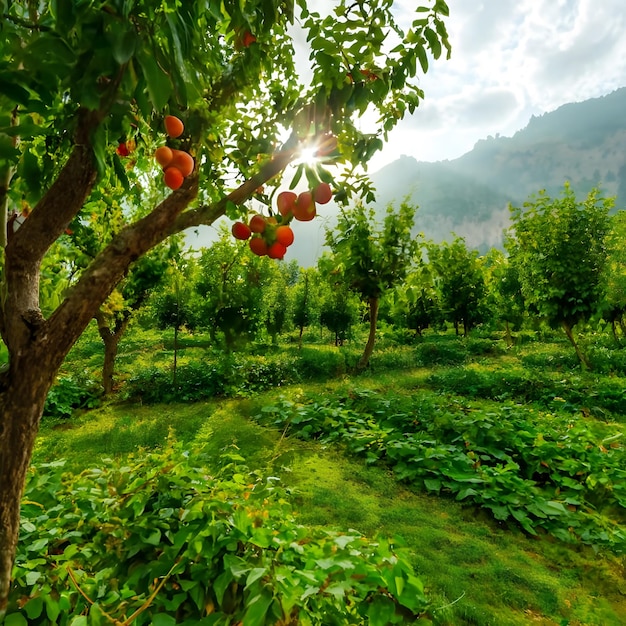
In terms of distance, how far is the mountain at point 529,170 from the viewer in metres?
159

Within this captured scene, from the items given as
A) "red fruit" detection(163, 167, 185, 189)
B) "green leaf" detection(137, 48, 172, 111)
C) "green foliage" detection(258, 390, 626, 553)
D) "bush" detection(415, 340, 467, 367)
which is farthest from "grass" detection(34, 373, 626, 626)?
"bush" detection(415, 340, 467, 367)

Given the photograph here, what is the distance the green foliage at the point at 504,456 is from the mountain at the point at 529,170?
156537 millimetres

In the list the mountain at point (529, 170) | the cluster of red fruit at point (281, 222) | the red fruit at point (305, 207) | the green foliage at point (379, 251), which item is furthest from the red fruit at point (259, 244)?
the mountain at point (529, 170)

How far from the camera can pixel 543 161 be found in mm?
172500

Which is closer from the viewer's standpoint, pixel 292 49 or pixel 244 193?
pixel 244 193

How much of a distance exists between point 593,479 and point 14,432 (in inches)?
183

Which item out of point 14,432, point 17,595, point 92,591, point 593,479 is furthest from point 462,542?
point 14,432

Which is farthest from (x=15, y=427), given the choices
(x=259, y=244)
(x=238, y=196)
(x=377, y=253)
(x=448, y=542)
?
(x=377, y=253)

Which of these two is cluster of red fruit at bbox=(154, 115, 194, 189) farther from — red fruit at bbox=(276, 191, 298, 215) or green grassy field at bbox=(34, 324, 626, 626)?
green grassy field at bbox=(34, 324, 626, 626)

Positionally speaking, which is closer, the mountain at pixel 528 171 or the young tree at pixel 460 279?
the young tree at pixel 460 279

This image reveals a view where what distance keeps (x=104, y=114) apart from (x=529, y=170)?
20882 centimetres

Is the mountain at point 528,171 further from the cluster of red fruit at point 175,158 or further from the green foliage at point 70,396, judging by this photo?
the cluster of red fruit at point 175,158

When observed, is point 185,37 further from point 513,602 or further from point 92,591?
point 513,602

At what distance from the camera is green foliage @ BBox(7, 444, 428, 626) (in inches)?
58.5
